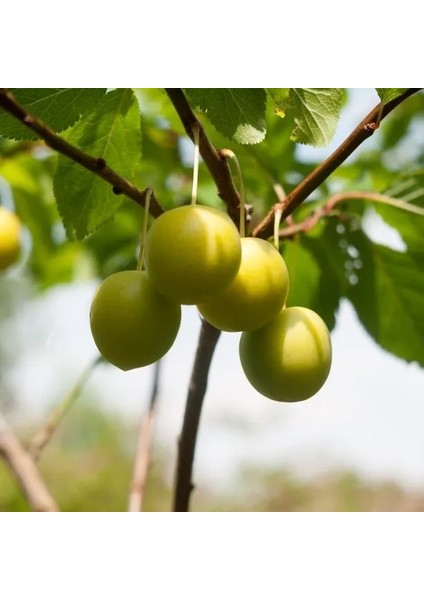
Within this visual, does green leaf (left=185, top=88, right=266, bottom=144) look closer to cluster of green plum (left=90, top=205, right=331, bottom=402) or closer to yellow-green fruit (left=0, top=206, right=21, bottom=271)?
cluster of green plum (left=90, top=205, right=331, bottom=402)

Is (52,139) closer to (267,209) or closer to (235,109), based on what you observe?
(235,109)

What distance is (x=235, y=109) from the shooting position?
711 mm

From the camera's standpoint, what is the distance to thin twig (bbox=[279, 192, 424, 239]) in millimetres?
904

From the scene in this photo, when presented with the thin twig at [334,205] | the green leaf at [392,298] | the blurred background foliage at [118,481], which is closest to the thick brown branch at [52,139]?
the thin twig at [334,205]

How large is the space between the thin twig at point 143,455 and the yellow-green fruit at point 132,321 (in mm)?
536

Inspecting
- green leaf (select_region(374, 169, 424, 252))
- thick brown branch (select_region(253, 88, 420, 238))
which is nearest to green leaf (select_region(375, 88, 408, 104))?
thick brown branch (select_region(253, 88, 420, 238))

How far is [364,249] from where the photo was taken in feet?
3.43

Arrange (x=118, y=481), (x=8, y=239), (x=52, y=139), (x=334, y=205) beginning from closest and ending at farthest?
(x=52, y=139) < (x=334, y=205) < (x=8, y=239) < (x=118, y=481)

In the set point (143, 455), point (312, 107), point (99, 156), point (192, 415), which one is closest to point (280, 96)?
point (312, 107)

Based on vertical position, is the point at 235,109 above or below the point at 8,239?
above

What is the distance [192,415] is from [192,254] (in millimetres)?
343

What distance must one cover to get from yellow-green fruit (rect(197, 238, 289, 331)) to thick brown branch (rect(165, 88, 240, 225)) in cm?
9

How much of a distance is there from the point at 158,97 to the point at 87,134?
1.19 feet
